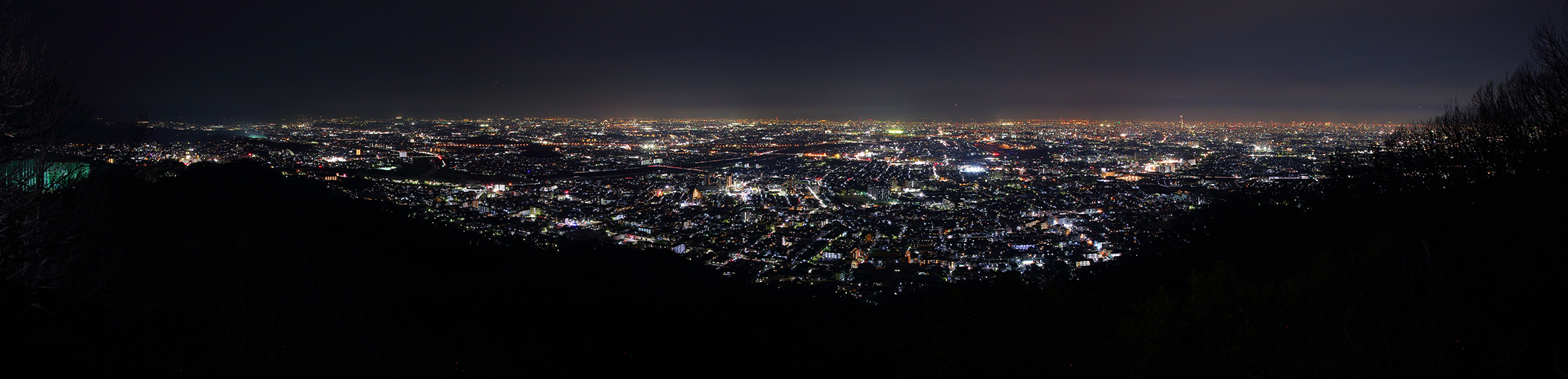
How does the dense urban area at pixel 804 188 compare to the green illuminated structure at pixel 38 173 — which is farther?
the dense urban area at pixel 804 188

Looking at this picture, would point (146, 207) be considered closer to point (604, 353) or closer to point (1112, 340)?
point (604, 353)

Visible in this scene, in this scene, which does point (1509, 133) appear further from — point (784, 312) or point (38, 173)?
point (38, 173)

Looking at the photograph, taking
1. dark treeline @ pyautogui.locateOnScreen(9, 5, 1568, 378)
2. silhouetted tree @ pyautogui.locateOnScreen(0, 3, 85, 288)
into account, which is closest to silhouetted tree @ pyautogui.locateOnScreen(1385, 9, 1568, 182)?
dark treeline @ pyautogui.locateOnScreen(9, 5, 1568, 378)

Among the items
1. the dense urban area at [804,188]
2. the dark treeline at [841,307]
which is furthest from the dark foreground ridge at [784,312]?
the dense urban area at [804,188]

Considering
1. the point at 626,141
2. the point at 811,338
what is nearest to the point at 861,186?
the point at 811,338

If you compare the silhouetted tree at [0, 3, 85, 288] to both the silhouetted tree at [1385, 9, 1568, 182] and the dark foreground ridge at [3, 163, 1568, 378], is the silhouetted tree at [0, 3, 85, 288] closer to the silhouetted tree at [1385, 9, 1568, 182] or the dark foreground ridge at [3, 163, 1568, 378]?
the dark foreground ridge at [3, 163, 1568, 378]

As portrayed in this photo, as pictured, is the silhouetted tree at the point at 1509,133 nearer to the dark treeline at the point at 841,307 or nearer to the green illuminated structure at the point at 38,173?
the dark treeline at the point at 841,307
